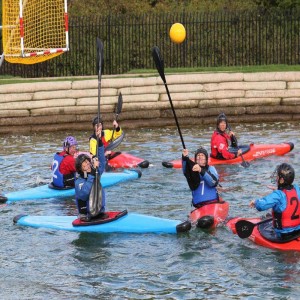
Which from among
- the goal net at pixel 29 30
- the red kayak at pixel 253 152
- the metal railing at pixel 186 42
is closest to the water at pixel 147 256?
the red kayak at pixel 253 152

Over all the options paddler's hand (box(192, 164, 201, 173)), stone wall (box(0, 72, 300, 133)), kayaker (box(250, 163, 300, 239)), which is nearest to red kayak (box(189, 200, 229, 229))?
paddler's hand (box(192, 164, 201, 173))

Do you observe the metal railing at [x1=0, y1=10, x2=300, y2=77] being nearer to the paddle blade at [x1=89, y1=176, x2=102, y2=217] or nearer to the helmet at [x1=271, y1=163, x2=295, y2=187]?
the paddle blade at [x1=89, y1=176, x2=102, y2=217]

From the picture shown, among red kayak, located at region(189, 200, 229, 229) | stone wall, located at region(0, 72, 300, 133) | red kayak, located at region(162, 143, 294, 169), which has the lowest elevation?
red kayak, located at region(189, 200, 229, 229)

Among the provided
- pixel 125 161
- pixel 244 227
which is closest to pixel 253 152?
pixel 125 161

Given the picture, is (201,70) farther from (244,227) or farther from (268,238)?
(268,238)

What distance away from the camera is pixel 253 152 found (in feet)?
58.4

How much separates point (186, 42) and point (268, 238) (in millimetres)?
13681

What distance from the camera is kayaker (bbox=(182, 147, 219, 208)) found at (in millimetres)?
12977

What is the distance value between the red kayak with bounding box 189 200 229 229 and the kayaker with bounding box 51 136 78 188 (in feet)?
9.07

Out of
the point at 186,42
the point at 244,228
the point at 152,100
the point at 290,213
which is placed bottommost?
the point at 244,228

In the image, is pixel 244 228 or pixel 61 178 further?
pixel 61 178

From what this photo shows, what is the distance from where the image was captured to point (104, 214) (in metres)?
13.1

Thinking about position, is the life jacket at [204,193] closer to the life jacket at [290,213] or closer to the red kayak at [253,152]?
the life jacket at [290,213]

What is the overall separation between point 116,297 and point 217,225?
2762mm
